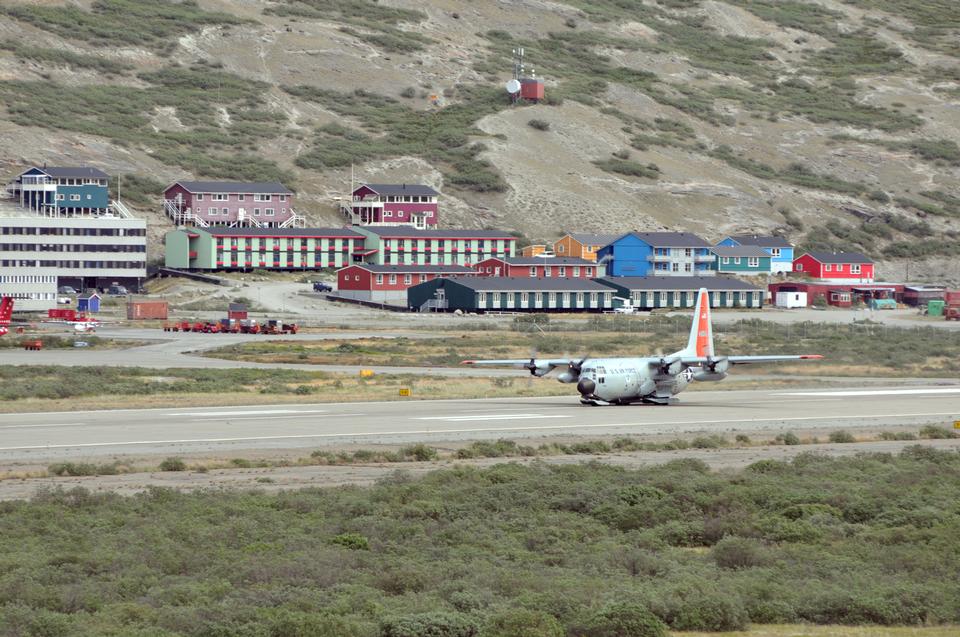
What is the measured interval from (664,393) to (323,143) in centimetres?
13464

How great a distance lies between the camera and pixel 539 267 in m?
146

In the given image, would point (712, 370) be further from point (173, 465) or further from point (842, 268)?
point (842, 268)

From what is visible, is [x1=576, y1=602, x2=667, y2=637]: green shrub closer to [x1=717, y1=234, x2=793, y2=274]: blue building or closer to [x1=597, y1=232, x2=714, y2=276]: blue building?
[x1=597, y1=232, x2=714, y2=276]: blue building

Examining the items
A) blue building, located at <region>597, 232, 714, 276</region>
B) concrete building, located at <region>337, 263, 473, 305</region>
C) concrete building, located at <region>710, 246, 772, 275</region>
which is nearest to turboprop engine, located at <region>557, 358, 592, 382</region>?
concrete building, located at <region>337, 263, 473, 305</region>

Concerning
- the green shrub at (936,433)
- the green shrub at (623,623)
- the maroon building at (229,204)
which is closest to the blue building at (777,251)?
the maroon building at (229,204)

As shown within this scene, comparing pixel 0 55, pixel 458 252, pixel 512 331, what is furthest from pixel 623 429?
pixel 0 55

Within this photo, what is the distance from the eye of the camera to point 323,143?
7470 inches

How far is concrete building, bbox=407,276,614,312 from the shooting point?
131875 millimetres

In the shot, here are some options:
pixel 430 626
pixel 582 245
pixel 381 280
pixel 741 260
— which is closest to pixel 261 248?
pixel 381 280

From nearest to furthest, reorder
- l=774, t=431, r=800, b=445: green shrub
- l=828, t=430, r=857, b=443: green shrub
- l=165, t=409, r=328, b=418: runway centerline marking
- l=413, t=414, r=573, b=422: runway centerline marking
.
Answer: l=774, t=431, r=800, b=445: green shrub, l=828, t=430, r=857, b=443: green shrub, l=413, t=414, r=573, b=422: runway centerline marking, l=165, t=409, r=328, b=418: runway centerline marking

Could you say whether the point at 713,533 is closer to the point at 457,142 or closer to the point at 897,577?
the point at 897,577

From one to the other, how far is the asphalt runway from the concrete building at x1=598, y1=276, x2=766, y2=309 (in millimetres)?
73152

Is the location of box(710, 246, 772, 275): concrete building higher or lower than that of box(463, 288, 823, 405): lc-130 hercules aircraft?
higher

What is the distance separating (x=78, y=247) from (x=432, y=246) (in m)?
37.7
